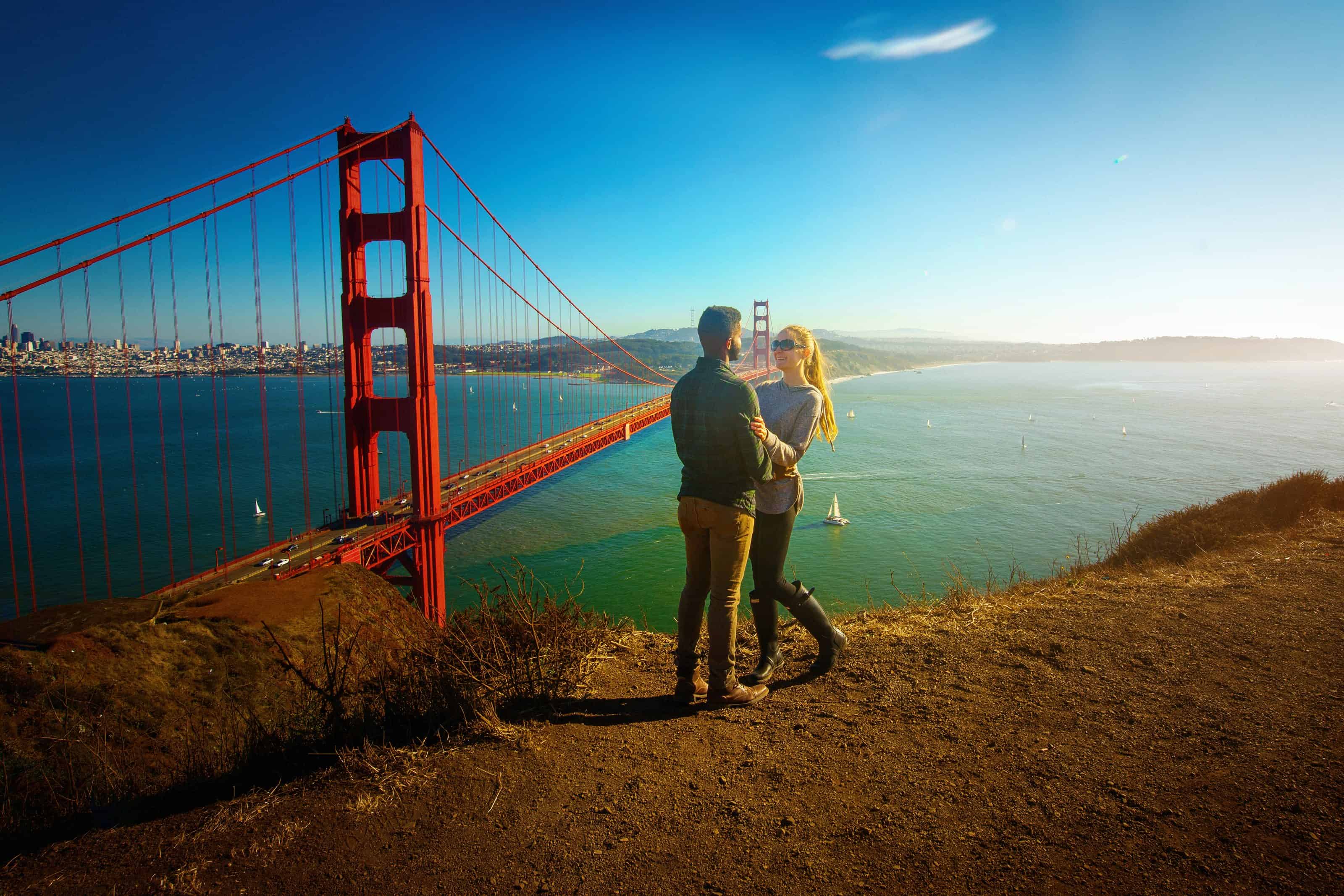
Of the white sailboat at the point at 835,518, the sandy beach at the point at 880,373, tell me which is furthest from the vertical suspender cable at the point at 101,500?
the sandy beach at the point at 880,373

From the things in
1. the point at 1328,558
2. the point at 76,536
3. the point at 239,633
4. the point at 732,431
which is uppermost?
the point at 732,431

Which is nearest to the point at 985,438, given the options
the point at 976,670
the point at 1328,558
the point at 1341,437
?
the point at 1341,437

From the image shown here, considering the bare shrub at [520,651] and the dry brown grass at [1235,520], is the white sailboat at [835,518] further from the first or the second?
the bare shrub at [520,651]

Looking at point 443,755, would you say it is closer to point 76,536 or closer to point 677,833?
point 677,833

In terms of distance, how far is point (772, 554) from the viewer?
307 centimetres

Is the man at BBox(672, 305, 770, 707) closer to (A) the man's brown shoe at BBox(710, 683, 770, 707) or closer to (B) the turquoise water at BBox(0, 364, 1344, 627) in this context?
(A) the man's brown shoe at BBox(710, 683, 770, 707)

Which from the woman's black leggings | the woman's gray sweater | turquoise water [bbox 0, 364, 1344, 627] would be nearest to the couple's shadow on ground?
the woman's black leggings

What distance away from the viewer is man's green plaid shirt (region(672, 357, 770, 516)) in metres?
2.56

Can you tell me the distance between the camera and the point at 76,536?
1008 inches

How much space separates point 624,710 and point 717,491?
1.09 metres

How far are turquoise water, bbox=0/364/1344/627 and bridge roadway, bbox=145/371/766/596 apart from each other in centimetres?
161

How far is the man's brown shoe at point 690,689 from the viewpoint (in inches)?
112

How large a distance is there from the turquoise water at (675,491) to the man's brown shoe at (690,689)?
12.9 ft

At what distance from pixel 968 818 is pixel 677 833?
3.00ft
